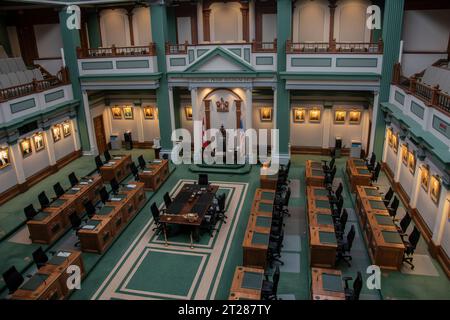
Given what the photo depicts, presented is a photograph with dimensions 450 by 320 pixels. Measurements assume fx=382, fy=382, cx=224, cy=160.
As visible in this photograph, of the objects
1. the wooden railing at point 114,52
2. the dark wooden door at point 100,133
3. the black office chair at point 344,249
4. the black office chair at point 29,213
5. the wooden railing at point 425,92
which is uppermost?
the wooden railing at point 114,52

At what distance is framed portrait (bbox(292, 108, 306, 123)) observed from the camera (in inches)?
803

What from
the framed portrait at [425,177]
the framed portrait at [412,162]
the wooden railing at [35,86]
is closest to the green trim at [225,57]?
the wooden railing at [35,86]

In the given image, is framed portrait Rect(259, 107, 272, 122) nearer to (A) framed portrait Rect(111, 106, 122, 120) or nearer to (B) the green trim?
(B) the green trim

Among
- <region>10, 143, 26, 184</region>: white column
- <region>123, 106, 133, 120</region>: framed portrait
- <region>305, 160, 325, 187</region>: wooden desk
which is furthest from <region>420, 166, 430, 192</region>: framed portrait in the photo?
<region>10, 143, 26, 184</region>: white column

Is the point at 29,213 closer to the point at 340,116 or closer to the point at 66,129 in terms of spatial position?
the point at 66,129

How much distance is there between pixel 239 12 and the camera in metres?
20.0

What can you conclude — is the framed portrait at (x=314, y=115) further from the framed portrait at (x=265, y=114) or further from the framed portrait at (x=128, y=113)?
the framed portrait at (x=128, y=113)

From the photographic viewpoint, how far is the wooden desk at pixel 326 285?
347 inches

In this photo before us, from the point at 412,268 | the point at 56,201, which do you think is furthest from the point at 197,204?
the point at 412,268

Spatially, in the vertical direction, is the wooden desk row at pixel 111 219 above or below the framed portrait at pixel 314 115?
below

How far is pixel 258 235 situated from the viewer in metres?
11.6

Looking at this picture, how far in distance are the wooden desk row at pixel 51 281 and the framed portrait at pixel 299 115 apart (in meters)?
13.5

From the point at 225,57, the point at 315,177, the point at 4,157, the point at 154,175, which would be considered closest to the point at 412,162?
the point at 315,177

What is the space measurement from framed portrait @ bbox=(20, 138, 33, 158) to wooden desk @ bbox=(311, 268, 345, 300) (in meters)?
13.6
